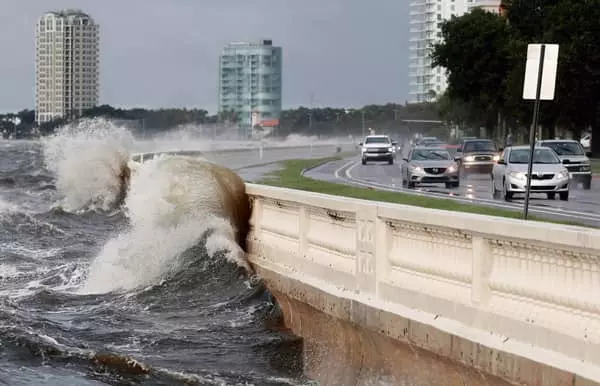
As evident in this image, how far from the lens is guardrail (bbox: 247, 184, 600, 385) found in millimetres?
6891

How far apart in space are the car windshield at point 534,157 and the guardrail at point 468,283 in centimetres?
2235

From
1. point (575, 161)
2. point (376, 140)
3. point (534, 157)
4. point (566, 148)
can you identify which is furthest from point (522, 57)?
point (534, 157)

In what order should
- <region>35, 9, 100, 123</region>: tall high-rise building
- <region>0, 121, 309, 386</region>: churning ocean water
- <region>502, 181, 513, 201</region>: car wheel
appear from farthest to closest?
<region>35, 9, 100, 123</region>: tall high-rise building → <region>502, 181, 513, 201</region>: car wheel → <region>0, 121, 309, 386</region>: churning ocean water

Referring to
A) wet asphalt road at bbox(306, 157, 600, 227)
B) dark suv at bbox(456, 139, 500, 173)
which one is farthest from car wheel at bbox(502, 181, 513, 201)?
dark suv at bbox(456, 139, 500, 173)

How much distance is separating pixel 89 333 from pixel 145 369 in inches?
74.8

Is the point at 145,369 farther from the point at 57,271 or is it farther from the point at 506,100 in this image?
the point at 506,100

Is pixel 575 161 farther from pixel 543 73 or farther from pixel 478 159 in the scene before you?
pixel 543 73

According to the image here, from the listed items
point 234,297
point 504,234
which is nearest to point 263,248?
point 234,297

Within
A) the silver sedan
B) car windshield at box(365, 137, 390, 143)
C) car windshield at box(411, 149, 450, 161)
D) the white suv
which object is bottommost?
the white suv

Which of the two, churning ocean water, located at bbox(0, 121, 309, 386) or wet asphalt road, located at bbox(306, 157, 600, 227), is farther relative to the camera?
wet asphalt road, located at bbox(306, 157, 600, 227)

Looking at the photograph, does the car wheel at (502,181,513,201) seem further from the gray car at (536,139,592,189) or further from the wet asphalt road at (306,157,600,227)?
the gray car at (536,139,592,189)

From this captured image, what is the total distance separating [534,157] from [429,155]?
9.23 metres

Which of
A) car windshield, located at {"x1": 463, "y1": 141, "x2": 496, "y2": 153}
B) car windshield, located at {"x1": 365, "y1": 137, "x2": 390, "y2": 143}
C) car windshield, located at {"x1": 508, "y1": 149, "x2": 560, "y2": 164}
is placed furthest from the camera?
car windshield, located at {"x1": 365, "y1": 137, "x2": 390, "y2": 143}

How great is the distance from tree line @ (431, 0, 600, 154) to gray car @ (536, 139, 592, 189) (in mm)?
19018
